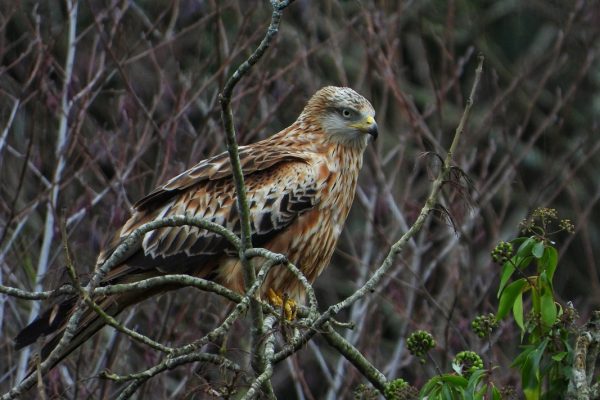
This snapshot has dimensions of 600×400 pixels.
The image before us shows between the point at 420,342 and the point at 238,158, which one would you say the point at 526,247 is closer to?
the point at 420,342

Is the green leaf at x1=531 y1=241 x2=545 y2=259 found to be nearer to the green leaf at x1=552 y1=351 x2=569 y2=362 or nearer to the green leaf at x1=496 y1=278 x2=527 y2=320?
the green leaf at x1=496 y1=278 x2=527 y2=320

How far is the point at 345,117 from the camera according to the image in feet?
24.0

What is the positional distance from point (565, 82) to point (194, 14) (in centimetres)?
385

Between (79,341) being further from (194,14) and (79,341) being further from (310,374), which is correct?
(310,374)

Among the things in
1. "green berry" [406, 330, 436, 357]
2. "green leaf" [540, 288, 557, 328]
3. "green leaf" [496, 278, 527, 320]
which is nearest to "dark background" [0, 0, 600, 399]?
"green leaf" [496, 278, 527, 320]

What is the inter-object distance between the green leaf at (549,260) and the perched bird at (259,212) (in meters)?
2.18

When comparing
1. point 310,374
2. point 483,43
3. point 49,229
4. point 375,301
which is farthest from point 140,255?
point 483,43

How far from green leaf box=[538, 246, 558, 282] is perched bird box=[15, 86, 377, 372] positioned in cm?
218

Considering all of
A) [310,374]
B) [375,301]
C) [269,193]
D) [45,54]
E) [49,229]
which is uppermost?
[45,54]

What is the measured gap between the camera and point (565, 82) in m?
12.0

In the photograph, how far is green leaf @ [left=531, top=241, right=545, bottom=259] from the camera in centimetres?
458

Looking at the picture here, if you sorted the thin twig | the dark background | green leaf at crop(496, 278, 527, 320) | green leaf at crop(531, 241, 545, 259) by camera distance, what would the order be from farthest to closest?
1. the dark background
2. green leaf at crop(496, 278, 527, 320)
3. green leaf at crop(531, 241, 545, 259)
4. the thin twig

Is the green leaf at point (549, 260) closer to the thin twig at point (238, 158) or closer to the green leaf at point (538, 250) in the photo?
the green leaf at point (538, 250)

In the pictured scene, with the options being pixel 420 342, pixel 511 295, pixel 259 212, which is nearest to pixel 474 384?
pixel 420 342
